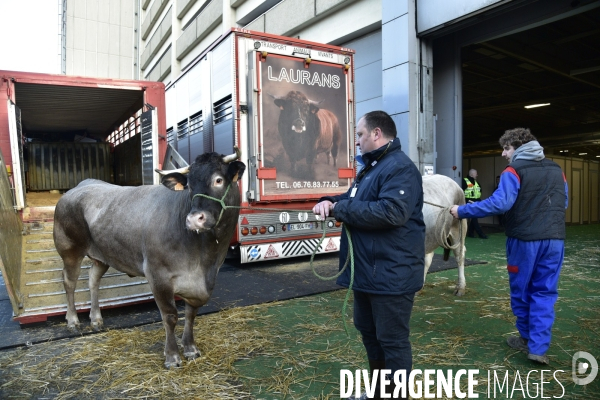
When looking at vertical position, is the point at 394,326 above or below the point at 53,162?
below

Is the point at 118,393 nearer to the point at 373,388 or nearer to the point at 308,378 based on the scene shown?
the point at 308,378

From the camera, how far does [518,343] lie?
355cm

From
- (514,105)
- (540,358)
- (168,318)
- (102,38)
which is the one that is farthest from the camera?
(102,38)

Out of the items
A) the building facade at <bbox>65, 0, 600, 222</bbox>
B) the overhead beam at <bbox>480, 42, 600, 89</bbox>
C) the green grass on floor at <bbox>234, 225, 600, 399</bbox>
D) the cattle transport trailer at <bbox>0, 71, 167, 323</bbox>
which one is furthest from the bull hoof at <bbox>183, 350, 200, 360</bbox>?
the overhead beam at <bbox>480, 42, 600, 89</bbox>

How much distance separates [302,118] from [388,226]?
4.77 meters

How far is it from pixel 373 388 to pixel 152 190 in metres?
2.76

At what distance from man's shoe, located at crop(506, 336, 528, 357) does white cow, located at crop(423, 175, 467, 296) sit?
141cm

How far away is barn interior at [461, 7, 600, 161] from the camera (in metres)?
10.8

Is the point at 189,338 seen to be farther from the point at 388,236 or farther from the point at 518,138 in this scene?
the point at 518,138

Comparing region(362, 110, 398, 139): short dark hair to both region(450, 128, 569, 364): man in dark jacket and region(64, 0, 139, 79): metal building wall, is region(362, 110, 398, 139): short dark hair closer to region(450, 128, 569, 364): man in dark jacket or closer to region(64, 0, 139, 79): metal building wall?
region(450, 128, 569, 364): man in dark jacket

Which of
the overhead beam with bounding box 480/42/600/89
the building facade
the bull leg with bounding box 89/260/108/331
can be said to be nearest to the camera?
the bull leg with bounding box 89/260/108/331

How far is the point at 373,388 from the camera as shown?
262cm

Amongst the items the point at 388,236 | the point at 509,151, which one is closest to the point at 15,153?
the point at 388,236

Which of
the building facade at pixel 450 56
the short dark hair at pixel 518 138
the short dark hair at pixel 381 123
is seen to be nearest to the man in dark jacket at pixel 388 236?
the short dark hair at pixel 381 123
